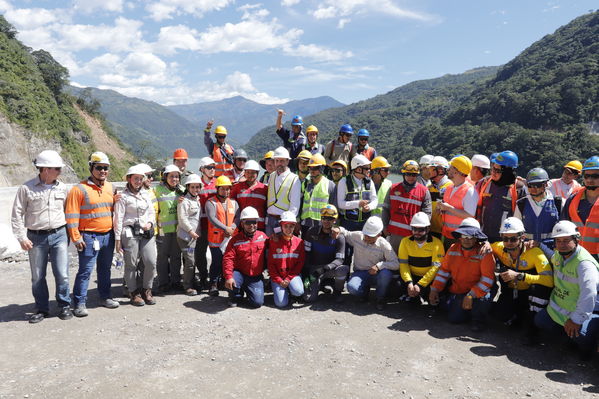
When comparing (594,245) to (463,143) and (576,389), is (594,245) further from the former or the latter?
(463,143)

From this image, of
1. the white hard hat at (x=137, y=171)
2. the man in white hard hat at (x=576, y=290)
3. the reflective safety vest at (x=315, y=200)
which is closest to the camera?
the man in white hard hat at (x=576, y=290)

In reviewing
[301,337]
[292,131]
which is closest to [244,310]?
[301,337]

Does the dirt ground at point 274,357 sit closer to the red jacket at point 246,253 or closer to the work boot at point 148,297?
the work boot at point 148,297

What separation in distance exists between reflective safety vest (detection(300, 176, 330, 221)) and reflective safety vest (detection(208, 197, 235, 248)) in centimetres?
119

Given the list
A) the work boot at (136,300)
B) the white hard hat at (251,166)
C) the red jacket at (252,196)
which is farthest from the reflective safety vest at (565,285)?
the work boot at (136,300)

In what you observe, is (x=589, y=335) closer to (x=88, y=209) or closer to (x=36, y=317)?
(x=88, y=209)

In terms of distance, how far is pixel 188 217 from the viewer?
6426 millimetres

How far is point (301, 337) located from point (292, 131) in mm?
4297

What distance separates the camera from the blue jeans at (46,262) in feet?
17.3

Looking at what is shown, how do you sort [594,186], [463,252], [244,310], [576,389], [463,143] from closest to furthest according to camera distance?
1. [576,389]
2. [594,186]
3. [463,252]
4. [244,310]
5. [463,143]

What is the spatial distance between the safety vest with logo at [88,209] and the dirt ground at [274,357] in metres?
1.23

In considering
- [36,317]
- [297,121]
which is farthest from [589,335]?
[36,317]

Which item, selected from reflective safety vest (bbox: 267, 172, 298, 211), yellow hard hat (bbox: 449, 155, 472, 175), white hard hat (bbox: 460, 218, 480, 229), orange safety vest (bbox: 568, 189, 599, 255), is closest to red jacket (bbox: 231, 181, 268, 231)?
reflective safety vest (bbox: 267, 172, 298, 211)

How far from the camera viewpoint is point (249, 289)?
6.12 meters
